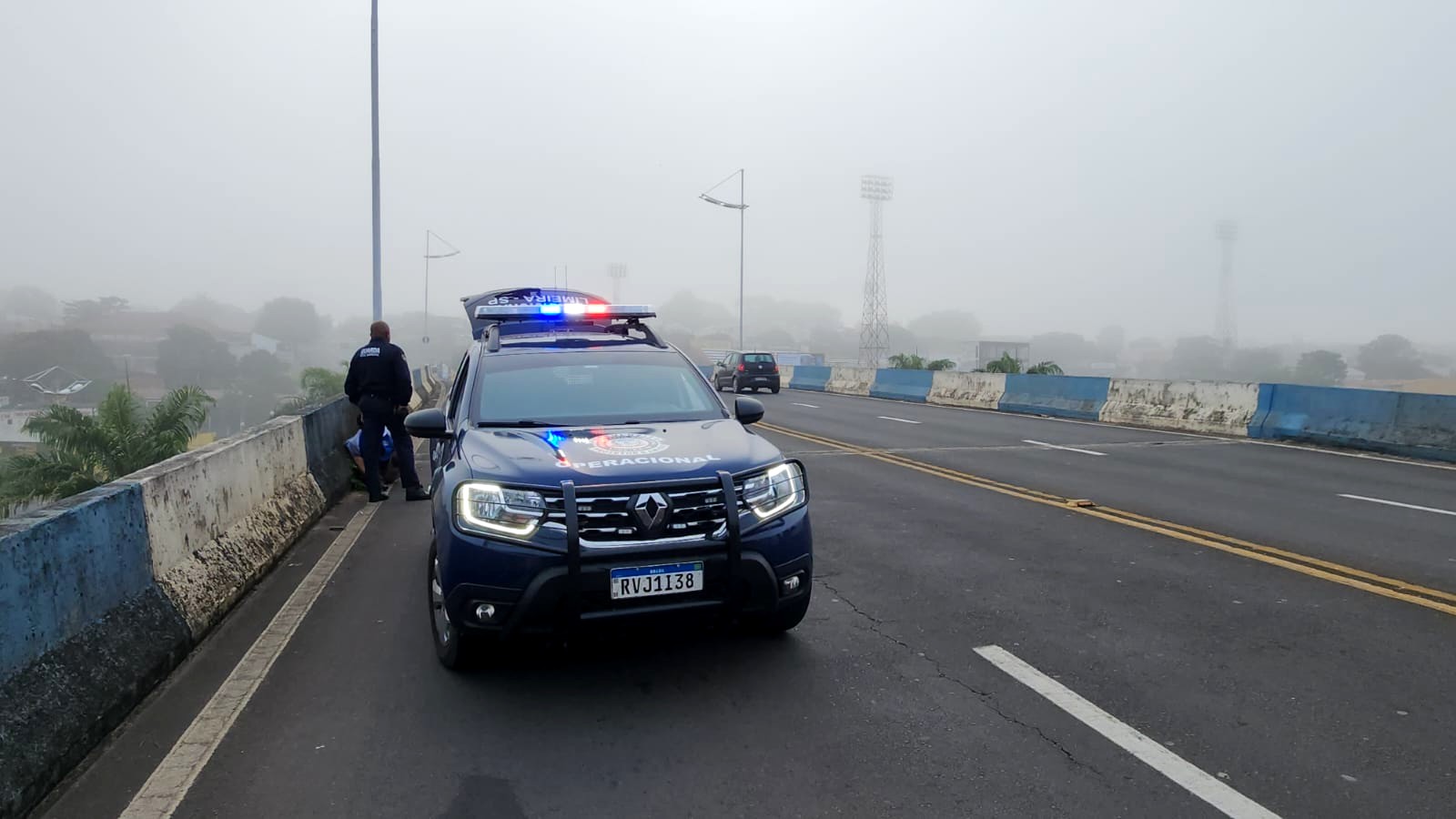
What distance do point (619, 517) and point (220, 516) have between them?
356cm

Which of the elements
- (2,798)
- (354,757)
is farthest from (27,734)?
(354,757)

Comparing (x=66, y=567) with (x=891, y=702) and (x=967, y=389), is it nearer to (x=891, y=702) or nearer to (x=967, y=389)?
(x=891, y=702)

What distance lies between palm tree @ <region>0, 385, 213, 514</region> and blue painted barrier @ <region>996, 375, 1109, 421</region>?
58.8ft

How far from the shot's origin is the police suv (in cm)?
418

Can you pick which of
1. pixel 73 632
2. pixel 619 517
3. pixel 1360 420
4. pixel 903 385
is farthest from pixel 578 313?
pixel 903 385

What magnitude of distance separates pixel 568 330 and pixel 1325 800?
5.60m

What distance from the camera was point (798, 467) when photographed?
16.5ft

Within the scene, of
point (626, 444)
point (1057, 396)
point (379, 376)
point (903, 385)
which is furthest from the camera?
point (903, 385)

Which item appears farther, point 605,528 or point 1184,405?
point 1184,405

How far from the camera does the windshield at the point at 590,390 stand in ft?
18.1

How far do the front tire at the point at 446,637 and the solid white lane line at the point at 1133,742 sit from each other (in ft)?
8.61

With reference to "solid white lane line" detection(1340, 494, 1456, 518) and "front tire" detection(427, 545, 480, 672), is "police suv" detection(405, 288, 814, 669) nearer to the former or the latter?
"front tire" detection(427, 545, 480, 672)

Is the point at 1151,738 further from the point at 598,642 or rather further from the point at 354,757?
the point at 354,757

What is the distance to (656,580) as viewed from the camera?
4.23 metres
